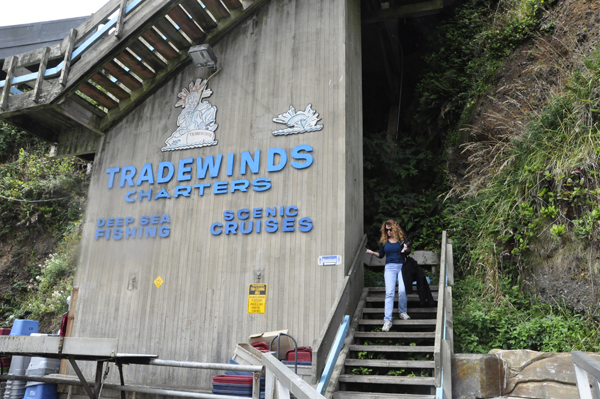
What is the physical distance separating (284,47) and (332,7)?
1.28 meters

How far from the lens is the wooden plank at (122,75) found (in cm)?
992

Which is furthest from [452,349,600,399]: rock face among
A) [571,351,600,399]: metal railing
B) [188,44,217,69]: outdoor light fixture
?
[188,44,217,69]: outdoor light fixture

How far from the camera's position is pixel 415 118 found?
1376 cm

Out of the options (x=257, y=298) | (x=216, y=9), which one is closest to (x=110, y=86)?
(x=216, y=9)

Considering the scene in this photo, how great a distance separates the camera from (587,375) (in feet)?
10.3

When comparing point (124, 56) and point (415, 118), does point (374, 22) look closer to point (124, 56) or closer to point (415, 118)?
point (415, 118)

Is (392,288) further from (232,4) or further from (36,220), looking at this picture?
(36,220)

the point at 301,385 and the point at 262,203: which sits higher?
the point at 262,203

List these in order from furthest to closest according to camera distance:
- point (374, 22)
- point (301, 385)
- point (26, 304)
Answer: point (26, 304) → point (374, 22) → point (301, 385)

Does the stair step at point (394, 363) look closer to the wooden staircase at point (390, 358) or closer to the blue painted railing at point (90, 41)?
the wooden staircase at point (390, 358)

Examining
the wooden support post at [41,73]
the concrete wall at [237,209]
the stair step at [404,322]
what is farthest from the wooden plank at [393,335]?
the wooden support post at [41,73]

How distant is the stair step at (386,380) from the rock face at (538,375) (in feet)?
3.37

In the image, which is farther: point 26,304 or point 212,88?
point 26,304

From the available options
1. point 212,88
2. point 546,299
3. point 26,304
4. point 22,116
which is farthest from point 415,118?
point 26,304
